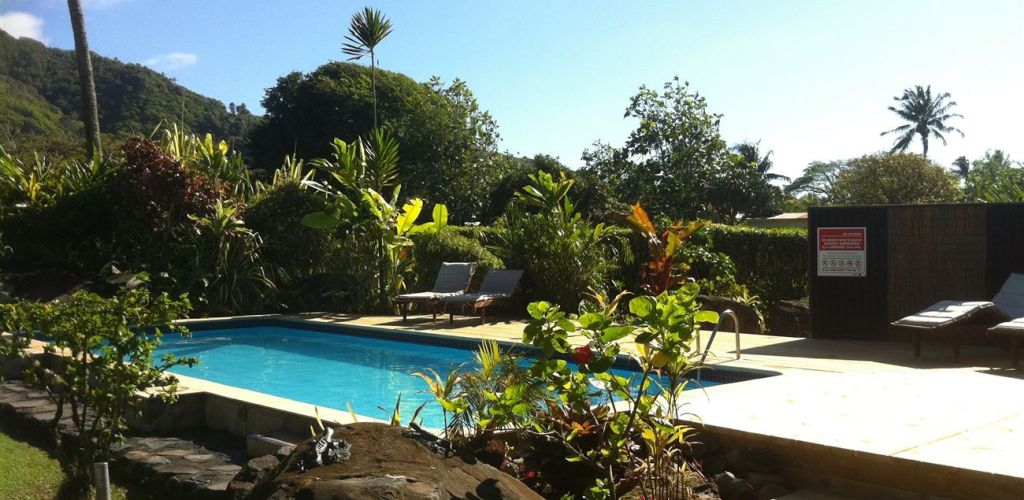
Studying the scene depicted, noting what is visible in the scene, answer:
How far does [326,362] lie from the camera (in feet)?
34.3

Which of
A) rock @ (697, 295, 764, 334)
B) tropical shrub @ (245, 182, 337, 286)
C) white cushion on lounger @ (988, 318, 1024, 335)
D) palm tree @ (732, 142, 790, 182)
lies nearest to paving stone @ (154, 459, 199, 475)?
white cushion on lounger @ (988, 318, 1024, 335)

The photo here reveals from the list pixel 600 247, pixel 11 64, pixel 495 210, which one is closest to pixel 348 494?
pixel 600 247

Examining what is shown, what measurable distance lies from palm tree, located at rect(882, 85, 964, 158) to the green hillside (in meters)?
50.5

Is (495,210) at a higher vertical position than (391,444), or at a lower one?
higher

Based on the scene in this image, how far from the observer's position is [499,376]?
432cm

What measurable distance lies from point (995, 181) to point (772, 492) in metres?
57.9

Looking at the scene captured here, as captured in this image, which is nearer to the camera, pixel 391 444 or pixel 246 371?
pixel 391 444

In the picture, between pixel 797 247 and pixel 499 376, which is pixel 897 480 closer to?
Answer: pixel 499 376

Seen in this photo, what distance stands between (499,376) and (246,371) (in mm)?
6422

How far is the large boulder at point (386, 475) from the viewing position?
9.41 feet

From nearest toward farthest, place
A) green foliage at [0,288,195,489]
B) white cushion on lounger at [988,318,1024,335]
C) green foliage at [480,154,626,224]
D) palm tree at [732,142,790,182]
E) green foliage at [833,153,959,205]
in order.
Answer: green foliage at [0,288,195,489] → white cushion on lounger at [988,318,1024,335] → green foliage at [480,154,626,224] → green foliage at [833,153,959,205] → palm tree at [732,142,790,182]

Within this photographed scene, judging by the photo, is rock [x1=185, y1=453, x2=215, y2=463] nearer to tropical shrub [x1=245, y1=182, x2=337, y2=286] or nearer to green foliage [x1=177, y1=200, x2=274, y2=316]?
green foliage [x1=177, y1=200, x2=274, y2=316]

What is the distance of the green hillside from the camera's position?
4122 cm

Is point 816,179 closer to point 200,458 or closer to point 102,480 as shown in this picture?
point 200,458
